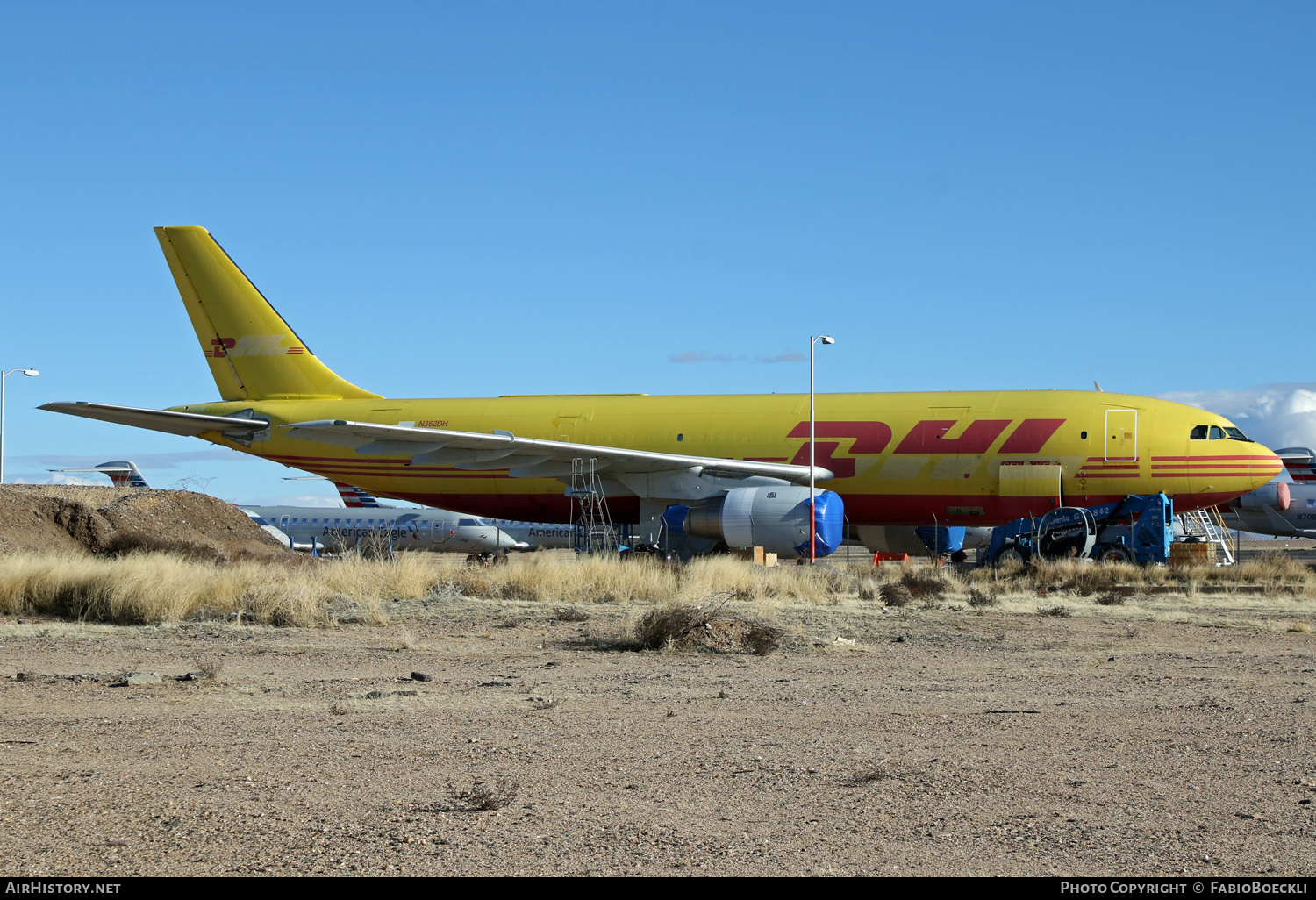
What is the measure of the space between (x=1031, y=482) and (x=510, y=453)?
35.9 feet

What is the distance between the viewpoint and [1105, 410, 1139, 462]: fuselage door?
75.3 ft

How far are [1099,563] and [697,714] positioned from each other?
18.3 m

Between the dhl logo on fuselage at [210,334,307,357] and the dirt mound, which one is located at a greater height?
the dhl logo on fuselage at [210,334,307,357]

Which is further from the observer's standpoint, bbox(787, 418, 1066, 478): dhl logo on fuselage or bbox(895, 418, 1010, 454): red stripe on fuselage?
bbox(895, 418, 1010, 454): red stripe on fuselage

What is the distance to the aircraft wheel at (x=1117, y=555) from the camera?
2366 cm

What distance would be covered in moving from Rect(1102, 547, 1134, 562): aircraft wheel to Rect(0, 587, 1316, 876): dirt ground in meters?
13.4

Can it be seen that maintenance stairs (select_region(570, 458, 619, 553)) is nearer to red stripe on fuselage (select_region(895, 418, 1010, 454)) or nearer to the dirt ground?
red stripe on fuselage (select_region(895, 418, 1010, 454))

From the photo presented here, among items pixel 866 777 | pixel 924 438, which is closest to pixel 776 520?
pixel 924 438

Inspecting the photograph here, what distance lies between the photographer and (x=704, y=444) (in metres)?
25.8

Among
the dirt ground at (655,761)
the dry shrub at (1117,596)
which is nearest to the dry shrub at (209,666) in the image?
the dirt ground at (655,761)

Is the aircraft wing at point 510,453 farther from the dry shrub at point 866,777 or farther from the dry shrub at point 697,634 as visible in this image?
the dry shrub at point 866,777

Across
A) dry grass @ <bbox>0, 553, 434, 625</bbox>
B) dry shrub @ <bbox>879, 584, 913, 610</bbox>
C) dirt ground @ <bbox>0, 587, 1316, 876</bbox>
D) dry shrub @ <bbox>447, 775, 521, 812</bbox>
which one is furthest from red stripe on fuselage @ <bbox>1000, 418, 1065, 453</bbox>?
dry shrub @ <bbox>447, 775, 521, 812</bbox>

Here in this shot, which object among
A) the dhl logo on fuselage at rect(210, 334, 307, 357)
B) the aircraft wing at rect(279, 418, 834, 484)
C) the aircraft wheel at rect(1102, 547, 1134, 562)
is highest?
the dhl logo on fuselage at rect(210, 334, 307, 357)

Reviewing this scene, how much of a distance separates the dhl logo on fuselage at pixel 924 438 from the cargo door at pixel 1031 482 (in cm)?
30
